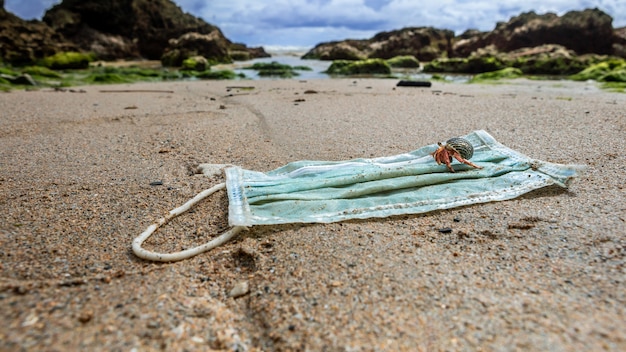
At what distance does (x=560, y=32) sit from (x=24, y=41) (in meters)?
39.1

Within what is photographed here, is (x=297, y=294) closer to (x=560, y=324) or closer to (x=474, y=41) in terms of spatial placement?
(x=560, y=324)

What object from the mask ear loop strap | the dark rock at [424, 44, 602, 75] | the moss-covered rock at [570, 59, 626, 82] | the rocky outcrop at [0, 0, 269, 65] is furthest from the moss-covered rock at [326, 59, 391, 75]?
the mask ear loop strap

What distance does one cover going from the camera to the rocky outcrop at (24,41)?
67.0 ft

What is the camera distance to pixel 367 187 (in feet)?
9.30

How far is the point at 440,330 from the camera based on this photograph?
152 cm

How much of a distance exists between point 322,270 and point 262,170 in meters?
1.71

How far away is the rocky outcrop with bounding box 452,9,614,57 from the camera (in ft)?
102

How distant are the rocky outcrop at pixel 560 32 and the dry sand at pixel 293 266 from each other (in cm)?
3561

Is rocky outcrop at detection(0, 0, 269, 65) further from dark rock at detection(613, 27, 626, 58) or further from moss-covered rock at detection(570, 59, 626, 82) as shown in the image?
dark rock at detection(613, 27, 626, 58)

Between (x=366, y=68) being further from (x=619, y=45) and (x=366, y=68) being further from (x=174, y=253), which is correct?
(x=619, y=45)

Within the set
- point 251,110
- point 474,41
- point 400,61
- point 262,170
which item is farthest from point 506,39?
point 262,170

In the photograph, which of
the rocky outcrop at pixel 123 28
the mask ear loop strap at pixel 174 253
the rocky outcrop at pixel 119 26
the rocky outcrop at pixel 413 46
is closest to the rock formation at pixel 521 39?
the rocky outcrop at pixel 413 46

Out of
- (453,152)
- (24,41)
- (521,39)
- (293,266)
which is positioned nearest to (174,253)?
(293,266)

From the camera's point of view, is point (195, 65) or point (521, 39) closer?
point (195, 65)
